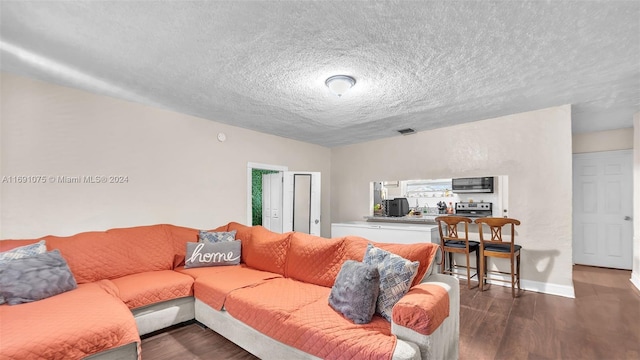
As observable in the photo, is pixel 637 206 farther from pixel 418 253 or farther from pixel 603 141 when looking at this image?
pixel 418 253

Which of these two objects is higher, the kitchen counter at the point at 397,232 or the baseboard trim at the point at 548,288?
the kitchen counter at the point at 397,232

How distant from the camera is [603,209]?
16.6ft

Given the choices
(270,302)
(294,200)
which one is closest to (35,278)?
(270,302)

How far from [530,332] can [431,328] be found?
179cm

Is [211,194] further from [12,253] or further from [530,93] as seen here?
[530,93]

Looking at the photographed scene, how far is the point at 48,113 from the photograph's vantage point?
2.90m

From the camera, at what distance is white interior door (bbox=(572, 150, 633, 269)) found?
4.86 meters

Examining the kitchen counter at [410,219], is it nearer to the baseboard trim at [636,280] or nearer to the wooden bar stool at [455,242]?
the wooden bar stool at [455,242]

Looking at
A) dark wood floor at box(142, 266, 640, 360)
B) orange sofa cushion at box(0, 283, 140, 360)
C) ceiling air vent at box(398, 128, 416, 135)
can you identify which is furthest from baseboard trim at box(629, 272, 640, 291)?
orange sofa cushion at box(0, 283, 140, 360)

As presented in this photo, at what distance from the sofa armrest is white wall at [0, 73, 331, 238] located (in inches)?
128

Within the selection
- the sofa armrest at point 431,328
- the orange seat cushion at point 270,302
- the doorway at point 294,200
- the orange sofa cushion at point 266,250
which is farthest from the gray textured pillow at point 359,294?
the doorway at point 294,200

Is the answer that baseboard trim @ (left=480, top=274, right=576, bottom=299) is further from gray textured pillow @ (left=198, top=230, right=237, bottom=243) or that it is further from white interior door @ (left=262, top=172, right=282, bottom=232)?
white interior door @ (left=262, top=172, right=282, bottom=232)

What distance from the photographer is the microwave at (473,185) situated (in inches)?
170

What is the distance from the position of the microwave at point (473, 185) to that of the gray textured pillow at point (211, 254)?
355 centimetres
